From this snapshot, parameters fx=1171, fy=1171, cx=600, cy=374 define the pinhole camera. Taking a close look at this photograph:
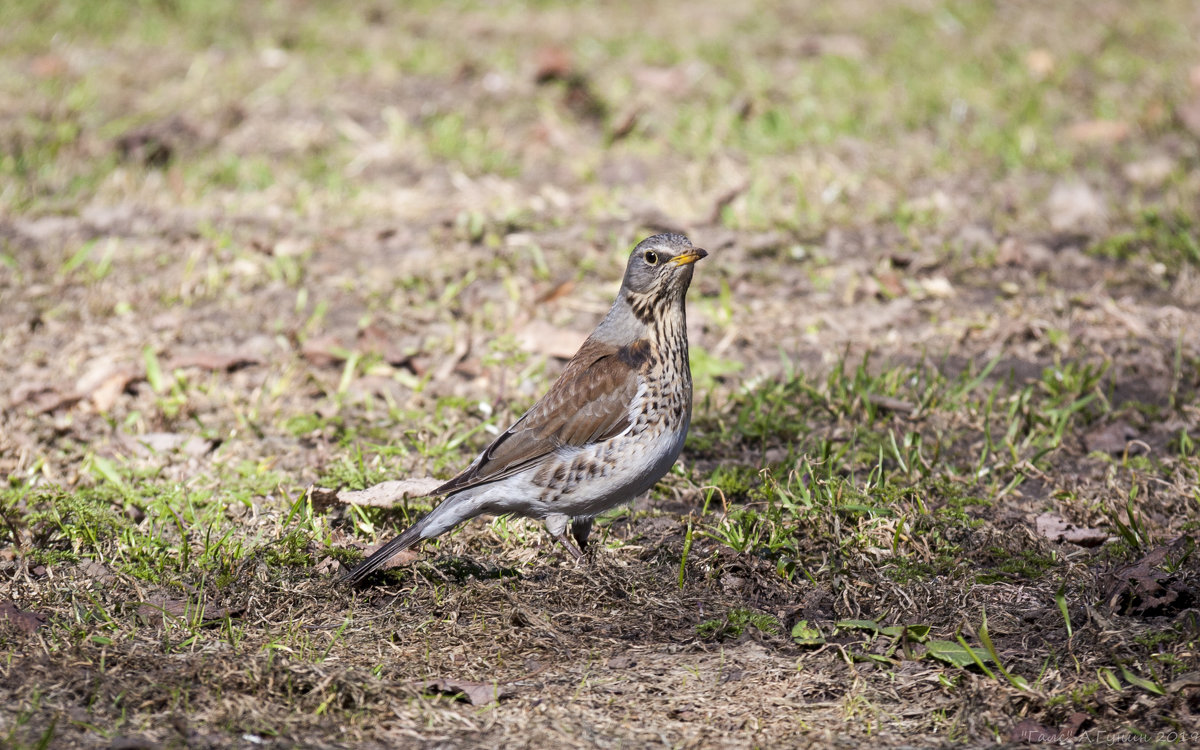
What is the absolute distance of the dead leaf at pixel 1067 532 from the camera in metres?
4.96

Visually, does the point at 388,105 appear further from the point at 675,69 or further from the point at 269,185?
the point at 675,69

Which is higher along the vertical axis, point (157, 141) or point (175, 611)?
point (157, 141)

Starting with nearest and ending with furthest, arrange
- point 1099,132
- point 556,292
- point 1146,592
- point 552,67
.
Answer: point 1146,592 → point 556,292 → point 1099,132 → point 552,67

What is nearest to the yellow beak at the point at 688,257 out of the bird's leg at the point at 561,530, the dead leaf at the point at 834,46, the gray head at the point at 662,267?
the gray head at the point at 662,267

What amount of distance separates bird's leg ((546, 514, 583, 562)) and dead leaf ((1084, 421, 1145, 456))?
2.69 m

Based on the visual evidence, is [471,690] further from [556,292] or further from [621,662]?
[556,292]

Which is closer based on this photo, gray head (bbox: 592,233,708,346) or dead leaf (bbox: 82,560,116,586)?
dead leaf (bbox: 82,560,116,586)

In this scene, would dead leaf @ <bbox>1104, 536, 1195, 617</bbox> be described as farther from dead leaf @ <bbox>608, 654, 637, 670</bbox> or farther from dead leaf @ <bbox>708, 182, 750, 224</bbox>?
dead leaf @ <bbox>708, 182, 750, 224</bbox>

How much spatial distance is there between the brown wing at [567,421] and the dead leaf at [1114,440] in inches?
98.2

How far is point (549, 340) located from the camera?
263 inches

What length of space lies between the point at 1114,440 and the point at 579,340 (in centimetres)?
285

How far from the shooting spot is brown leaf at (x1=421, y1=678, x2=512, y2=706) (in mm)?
3936

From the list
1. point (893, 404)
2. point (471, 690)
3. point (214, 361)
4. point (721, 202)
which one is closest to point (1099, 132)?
point (721, 202)

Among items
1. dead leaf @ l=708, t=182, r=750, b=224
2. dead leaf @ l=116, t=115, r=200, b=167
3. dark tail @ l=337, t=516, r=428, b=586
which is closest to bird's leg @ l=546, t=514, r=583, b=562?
dark tail @ l=337, t=516, r=428, b=586
